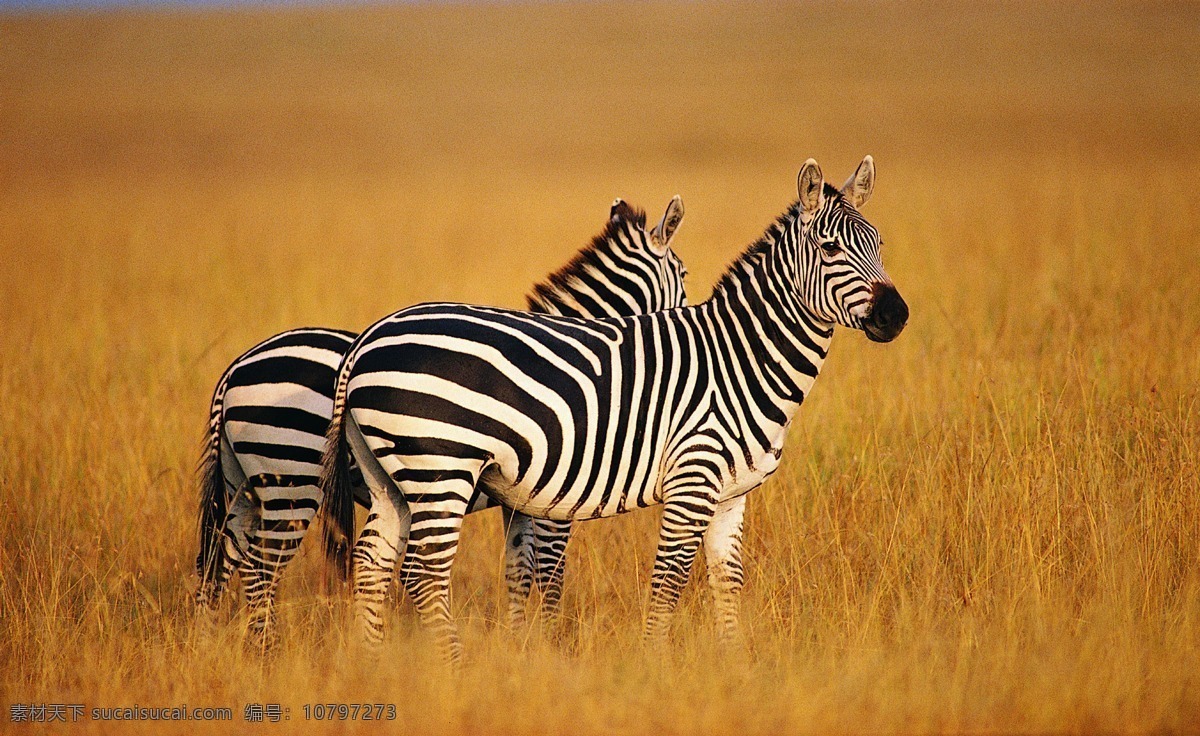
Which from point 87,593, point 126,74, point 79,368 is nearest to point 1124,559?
point 87,593

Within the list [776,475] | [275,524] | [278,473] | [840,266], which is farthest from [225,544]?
[776,475]

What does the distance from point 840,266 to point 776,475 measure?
2.51 m

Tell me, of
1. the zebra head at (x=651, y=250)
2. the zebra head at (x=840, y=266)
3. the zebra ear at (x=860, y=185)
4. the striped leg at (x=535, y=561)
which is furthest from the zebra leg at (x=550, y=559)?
the zebra ear at (x=860, y=185)

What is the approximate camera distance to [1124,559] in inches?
212

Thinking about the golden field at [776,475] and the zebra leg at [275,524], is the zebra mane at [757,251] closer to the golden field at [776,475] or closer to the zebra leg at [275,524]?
the golden field at [776,475]

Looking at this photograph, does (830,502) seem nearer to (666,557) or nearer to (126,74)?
(666,557)

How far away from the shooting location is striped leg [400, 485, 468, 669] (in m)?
4.56

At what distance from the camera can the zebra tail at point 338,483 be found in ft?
15.0

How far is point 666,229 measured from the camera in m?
6.32

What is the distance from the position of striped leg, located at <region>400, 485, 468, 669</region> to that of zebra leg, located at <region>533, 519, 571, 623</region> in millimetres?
912

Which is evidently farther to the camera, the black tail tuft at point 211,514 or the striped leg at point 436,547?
the black tail tuft at point 211,514

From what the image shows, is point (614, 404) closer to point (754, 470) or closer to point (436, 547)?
point (754, 470)

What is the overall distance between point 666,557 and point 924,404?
12.1ft

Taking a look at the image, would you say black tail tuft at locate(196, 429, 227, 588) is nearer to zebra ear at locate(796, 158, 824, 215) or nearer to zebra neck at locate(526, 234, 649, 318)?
zebra neck at locate(526, 234, 649, 318)
